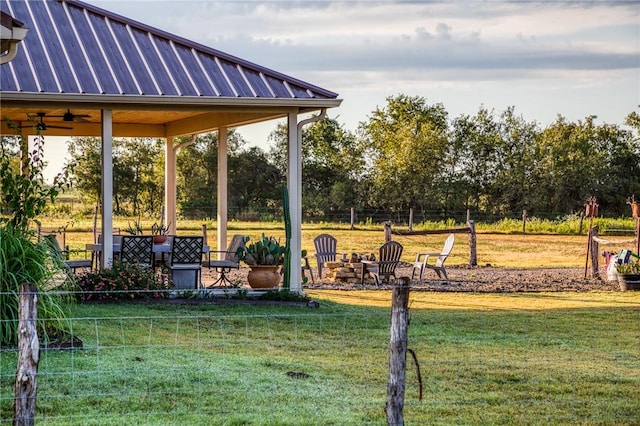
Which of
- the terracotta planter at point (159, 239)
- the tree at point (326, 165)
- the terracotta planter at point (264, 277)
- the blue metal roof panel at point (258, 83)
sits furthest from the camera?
the tree at point (326, 165)

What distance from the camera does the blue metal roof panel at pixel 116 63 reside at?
46.3 ft

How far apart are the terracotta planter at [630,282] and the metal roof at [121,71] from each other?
6.69 metres

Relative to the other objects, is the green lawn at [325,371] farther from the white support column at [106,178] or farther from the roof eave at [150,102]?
the roof eave at [150,102]

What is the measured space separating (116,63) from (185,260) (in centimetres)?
310

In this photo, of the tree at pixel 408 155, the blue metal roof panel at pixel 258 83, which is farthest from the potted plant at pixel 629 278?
the tree at pixel 408 155

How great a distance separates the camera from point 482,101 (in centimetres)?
4500

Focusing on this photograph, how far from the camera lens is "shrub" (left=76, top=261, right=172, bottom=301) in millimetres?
13914

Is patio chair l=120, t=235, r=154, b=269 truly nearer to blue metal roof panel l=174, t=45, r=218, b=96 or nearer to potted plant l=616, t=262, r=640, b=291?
blue metal roof panel l=174, t=45, r=218, b=96

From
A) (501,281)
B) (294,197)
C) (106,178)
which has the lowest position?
(501,281)

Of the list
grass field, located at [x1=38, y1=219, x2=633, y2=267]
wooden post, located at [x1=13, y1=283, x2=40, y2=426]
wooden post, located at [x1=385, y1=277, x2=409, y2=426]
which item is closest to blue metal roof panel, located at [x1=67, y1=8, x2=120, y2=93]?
wooden post, located at [x1=13, y1=283, x2=40, y2=426]

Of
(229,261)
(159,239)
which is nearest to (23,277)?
(159,239)

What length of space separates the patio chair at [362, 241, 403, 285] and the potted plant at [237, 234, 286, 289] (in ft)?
10.7

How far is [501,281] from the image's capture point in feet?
64.6

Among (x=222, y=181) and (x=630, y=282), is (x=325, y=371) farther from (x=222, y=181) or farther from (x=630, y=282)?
(x=630, y=282)
